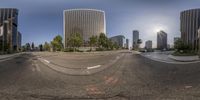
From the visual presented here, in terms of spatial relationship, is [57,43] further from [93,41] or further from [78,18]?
[93,41]

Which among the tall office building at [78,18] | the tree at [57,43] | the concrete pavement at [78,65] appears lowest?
the concrete pavement at [78,65]

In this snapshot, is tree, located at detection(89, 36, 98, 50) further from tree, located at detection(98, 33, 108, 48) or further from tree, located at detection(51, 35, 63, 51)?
tree, located at detection(51, 35, 63, 51)

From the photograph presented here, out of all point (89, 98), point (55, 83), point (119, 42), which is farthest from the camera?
point (119, 42)

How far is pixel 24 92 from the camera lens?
4.71 meters

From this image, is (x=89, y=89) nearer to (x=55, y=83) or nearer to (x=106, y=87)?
(x=106, y=87)

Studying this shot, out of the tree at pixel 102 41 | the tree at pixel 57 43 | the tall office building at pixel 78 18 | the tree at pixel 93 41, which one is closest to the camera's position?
the tall office building at pixel 78 18

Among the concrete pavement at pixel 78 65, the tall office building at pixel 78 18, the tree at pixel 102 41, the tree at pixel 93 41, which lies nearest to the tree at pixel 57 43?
the tall office building at pixel 78 18

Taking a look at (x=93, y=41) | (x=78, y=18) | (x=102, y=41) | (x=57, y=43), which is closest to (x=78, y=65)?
(x=78, y=18)

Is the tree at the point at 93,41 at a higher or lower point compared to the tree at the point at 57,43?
higher

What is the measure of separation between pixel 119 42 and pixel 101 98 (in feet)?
410

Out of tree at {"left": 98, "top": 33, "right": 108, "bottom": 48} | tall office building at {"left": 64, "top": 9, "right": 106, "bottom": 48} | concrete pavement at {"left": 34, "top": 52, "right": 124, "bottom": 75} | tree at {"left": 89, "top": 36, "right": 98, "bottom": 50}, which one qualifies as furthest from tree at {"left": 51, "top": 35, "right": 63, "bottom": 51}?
tree at {"left": 98, "top": 33, "right": 108, "bottom": 48}

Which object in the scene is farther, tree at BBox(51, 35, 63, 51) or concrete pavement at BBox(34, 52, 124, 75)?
tree at BBox(51, 35, 63, 51)

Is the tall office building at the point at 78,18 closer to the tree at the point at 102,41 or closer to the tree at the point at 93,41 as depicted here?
the tree at the point at 93,41

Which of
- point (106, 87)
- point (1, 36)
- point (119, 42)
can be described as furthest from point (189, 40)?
point (119, 42)
